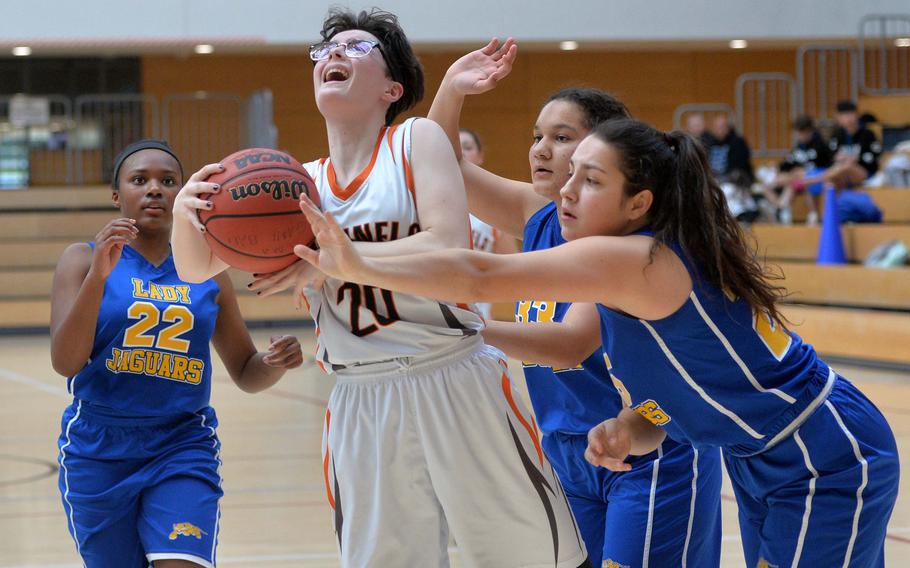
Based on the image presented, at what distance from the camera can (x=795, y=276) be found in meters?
12.5

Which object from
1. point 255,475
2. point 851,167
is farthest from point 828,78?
point 255,475

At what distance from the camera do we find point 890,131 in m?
14.9

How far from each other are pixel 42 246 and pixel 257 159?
14.2 meters

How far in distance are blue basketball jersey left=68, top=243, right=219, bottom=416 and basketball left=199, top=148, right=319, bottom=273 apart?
87 centimetres

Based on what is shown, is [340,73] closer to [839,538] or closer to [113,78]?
[839,538]

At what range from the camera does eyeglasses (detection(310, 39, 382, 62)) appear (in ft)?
9.80

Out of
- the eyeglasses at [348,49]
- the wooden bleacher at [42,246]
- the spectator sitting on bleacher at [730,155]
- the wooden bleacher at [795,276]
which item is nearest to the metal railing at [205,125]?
the wooden bleacher at [42,246]

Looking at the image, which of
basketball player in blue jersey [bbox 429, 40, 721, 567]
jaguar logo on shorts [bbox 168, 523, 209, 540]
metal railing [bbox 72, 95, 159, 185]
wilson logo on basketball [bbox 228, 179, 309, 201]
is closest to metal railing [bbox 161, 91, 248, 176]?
metal railing [bbox 72, 95, 159, 185]

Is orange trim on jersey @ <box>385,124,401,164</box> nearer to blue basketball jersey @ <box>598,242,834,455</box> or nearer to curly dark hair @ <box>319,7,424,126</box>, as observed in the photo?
curly dark hair @ <box>319,7,424,126</box>

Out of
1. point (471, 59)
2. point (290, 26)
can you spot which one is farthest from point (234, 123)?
point (471, 59)

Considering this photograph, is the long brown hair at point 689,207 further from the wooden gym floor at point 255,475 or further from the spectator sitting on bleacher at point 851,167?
the spectator sitting on bleacher at point 851,167

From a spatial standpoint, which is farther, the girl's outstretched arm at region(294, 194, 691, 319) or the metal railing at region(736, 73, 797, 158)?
the metal railing at region(736, 73, 797, 158)

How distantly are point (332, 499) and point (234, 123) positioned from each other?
15.9 meters

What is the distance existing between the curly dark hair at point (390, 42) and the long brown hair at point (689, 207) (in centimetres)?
55
